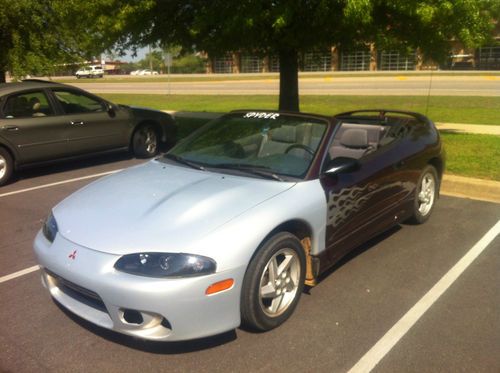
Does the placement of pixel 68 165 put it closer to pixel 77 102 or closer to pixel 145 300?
pixel 77 102

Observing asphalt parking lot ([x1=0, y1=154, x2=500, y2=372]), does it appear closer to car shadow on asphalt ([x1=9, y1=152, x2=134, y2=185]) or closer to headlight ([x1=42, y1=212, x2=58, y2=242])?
headlight ([x1=42, y1=212, x2=58, y2=242])

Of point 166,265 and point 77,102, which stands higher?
point 77,102

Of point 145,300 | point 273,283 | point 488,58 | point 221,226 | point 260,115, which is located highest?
point 260,115

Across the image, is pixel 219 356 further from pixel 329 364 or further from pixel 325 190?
pixel 325 190

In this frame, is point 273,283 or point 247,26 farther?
point 247,26

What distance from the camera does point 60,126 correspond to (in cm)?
782

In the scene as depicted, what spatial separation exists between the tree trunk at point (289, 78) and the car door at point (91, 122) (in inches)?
142

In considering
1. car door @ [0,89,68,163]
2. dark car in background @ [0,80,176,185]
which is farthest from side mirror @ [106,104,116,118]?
car door @ [0,89,68,163]

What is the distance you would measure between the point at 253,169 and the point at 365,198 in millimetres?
1010

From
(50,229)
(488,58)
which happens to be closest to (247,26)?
(50,229)

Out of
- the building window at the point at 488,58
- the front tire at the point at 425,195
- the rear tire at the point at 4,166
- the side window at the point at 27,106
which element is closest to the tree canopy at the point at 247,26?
A: the side window at the point at 27,106

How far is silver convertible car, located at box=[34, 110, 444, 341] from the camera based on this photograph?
279cm

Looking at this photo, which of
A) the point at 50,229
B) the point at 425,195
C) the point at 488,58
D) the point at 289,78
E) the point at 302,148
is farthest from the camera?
the point at 488,58

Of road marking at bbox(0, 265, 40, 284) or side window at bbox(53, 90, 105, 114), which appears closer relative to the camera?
road marking at bbox(0, 265, 40, 284)
